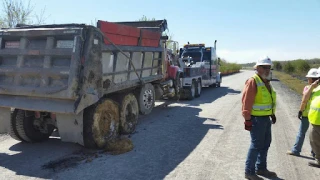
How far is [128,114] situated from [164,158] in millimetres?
2366

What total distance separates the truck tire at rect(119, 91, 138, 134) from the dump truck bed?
1078 millimetres

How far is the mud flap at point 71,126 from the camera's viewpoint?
5160 millimetres

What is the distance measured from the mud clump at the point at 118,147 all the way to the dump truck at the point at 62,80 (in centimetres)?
12

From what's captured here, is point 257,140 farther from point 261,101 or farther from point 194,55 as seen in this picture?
point 194,55

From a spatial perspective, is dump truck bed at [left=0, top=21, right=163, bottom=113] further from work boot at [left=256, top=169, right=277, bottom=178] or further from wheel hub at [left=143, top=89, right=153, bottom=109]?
work boot at [left=256, top=169, right=277, bottom=178]

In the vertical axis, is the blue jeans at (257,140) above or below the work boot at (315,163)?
above

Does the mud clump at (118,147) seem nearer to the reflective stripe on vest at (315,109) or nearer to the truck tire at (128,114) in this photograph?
the truck tire at (128,114)

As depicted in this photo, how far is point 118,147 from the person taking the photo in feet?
18.3

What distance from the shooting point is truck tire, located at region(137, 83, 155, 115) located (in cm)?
802

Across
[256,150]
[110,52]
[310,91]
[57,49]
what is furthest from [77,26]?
[310,91]

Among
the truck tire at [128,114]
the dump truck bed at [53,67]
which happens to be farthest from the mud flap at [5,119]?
the truck tire at [128,114]

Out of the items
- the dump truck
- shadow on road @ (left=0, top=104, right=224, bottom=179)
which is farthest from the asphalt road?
the dump truck

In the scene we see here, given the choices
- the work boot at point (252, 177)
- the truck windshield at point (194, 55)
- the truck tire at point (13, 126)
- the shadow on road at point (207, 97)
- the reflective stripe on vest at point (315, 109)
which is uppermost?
the truck windshield at point (194, 55)

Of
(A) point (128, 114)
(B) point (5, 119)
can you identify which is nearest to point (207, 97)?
(A) point (128, 114)
